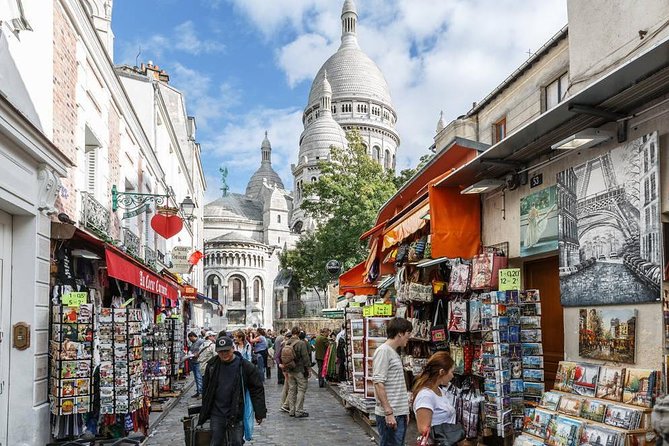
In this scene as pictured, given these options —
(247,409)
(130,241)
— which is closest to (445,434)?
(247,409)

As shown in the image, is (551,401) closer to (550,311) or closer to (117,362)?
(550,311)

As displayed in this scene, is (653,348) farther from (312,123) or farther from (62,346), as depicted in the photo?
(312,123)

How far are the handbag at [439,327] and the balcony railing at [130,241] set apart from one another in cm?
860

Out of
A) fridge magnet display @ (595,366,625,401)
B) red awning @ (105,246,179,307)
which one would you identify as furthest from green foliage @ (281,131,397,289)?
fridge magnet display @ (595,366,625,401)

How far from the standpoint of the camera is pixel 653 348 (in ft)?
15.9

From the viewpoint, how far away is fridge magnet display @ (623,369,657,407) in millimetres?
4730

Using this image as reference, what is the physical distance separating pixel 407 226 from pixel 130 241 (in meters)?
9.01

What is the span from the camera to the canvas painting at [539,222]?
632 centimetres

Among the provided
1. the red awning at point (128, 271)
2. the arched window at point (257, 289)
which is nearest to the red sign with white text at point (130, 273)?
the red awning at point (128, 271)

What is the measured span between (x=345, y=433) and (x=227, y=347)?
459 cm

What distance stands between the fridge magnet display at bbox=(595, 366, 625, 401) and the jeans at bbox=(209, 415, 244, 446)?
3510mm

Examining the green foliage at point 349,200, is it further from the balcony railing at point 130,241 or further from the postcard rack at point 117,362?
the postcard rack at point 117,362

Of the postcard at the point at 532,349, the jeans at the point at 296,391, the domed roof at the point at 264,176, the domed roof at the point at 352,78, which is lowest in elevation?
the jeans at the point at 296,391

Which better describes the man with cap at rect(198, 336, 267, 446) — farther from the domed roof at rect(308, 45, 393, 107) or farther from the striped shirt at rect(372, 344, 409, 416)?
the domed roof at rect(308, 45, 393, 107)
